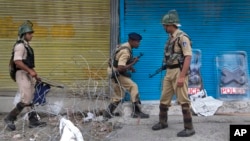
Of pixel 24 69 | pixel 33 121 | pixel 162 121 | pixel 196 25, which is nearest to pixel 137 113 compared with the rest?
pixel 162 121

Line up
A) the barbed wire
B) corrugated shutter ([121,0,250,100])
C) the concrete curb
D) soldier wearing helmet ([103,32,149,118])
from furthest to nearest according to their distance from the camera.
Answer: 1. corrugated shutter ([121,0,250,100])
2. the concrete curb
3. the barbed wire
4. soldier wearing helmet ([103,32,149,118])

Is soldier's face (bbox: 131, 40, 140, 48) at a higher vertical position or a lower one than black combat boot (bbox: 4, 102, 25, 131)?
higher

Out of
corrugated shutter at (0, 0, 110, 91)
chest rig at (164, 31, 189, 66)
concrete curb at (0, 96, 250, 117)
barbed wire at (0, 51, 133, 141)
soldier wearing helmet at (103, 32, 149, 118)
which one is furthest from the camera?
corrugated shutter at (0, 0, 110, 91)

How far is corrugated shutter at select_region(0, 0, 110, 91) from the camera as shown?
806 cm

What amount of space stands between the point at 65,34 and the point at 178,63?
8.73ft

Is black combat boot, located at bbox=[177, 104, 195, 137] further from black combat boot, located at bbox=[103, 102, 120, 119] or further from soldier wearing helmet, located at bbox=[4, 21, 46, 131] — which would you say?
soldier wearing helmet, located at bbox=[4, 21, 46, 131]

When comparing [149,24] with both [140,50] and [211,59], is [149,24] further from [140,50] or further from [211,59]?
[211,59]

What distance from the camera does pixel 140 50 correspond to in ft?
26.1

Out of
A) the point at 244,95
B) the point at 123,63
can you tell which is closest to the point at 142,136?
the point at 123,63

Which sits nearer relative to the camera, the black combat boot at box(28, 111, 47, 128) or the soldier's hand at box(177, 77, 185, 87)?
the soldier's hand at box(177, 77, 185, 87)

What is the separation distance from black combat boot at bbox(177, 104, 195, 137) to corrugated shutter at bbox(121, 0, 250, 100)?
1822mm

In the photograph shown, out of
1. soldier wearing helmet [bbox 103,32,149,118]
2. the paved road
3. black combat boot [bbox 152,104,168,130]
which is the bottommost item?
the paved road

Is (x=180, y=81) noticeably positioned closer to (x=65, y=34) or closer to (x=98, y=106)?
(x=98, y=106)

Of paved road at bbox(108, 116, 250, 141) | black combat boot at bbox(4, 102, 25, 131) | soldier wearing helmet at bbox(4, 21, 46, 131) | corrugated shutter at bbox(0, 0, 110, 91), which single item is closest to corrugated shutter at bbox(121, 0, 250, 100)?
corrugated shutter at bbox(0, 0, 110, 91)
